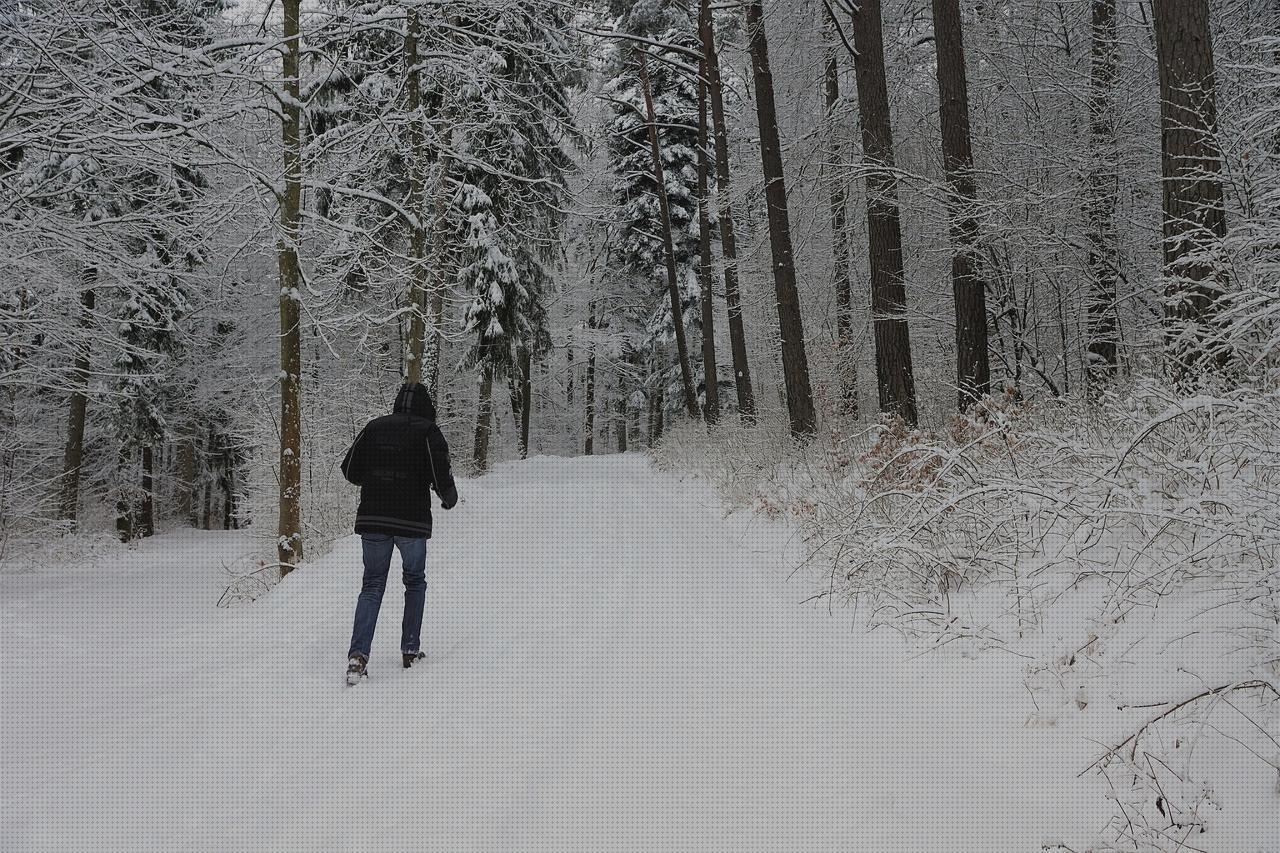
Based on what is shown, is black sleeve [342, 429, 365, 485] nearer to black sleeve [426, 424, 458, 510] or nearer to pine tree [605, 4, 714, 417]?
black sleeve [426, 424, 458, 510]

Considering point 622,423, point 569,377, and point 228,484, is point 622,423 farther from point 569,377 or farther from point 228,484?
point 228,484

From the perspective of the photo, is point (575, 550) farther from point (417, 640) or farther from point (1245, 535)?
point (1245, 535)

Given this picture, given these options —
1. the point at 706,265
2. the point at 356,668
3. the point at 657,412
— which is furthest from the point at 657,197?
the point at 356,668

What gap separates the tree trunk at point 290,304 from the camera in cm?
758

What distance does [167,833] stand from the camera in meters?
2.68

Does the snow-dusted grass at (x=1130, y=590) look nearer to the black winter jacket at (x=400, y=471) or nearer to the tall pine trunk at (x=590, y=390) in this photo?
the black winter jacket at (x=400, y=471)

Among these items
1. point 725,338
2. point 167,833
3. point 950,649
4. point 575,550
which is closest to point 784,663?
point 950,649

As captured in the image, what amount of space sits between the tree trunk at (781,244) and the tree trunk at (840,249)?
0.77 m

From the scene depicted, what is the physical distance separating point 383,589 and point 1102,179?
944cm

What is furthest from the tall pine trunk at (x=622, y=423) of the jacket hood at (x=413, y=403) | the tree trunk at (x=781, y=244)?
the jacket hood at (x=413, y=403)

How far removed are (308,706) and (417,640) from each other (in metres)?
0.81

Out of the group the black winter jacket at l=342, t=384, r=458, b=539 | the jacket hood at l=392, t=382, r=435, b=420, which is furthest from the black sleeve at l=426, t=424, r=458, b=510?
the jacket hood at l=392, t=382, r=435, b=420

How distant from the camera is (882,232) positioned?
916 centimetres

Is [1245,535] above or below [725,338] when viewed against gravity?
below
